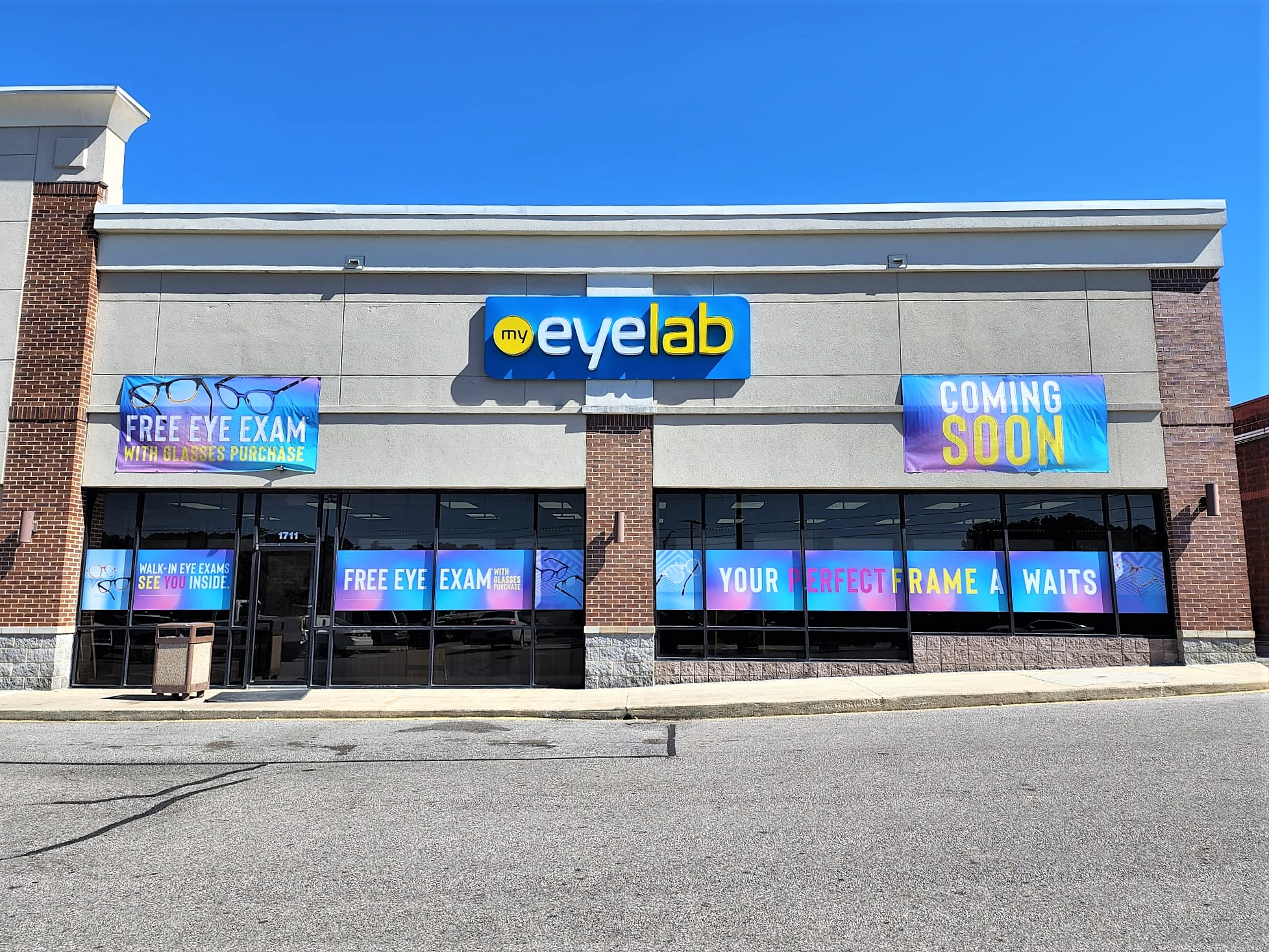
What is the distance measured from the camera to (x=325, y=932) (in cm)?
473

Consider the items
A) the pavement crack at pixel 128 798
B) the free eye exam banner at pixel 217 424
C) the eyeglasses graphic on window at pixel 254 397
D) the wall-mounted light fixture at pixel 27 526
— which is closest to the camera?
the pavement crack at pixel 128 798

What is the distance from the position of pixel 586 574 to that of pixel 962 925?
11.3 meters

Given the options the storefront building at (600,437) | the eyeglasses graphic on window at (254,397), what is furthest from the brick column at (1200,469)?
the eyeglasses graphic on window at (254,397)

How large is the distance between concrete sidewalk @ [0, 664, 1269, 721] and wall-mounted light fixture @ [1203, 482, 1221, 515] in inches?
104

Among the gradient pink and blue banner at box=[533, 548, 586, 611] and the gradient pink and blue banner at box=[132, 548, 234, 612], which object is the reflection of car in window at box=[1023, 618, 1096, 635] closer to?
the gradient pink and blue banner at box=[533, 548, 586, 611]

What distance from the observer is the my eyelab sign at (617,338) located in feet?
53.3

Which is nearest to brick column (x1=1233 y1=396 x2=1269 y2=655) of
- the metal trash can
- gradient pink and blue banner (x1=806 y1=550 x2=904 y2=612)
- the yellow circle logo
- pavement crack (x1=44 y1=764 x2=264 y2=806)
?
gradient pink and blue banner (x1=806 y1=550 x2=904 y2=612)

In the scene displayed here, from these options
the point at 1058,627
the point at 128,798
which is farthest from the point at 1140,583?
the point at 128,798

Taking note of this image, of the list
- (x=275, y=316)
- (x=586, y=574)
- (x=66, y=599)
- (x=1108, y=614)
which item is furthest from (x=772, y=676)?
(x=66, y=599)

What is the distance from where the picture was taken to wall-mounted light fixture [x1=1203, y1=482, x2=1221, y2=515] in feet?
51.8

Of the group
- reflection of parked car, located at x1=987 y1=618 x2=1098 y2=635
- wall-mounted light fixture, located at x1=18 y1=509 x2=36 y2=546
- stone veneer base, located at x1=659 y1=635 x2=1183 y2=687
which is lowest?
stone veneer base, located at x1=659 y1=635 x2=1183 y2=687

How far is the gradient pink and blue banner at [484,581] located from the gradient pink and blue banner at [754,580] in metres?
3.19

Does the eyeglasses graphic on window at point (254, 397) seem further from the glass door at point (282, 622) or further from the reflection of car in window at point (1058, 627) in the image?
the reflection of car in window at point (1058, 627)

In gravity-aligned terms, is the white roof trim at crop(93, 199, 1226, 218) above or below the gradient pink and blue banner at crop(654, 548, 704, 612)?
above
